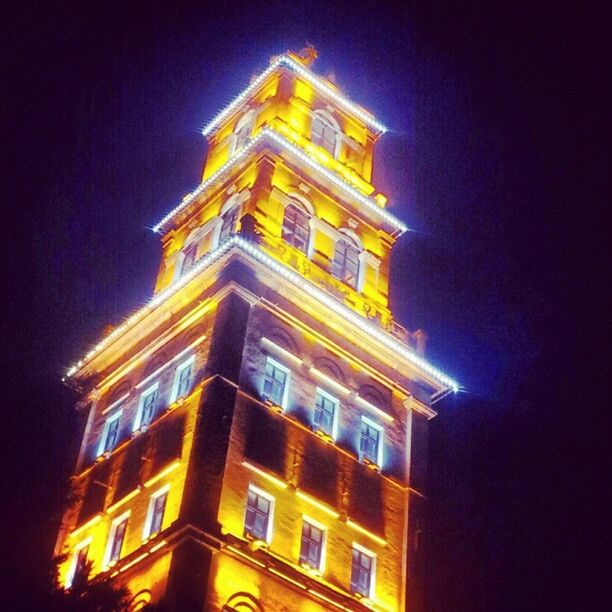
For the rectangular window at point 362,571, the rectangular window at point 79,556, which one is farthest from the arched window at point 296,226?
the rectangular window at point 79,556

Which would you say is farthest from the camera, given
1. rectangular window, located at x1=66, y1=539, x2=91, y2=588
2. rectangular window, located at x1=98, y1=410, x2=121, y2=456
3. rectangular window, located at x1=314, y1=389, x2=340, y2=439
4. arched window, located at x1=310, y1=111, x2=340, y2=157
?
arched window, located at x1=310, y1=111, x2=340, y2=157

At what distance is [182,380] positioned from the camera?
3566 centimetres

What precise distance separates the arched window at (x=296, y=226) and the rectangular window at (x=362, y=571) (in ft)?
40.2

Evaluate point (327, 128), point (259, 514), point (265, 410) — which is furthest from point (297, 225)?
point (259, 514)

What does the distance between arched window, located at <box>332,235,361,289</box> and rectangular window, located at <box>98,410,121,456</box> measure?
32.2 ft

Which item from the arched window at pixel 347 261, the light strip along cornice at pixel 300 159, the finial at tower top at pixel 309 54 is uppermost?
the finial at tower top at pixel 309 54

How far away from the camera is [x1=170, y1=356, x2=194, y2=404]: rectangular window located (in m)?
35.1

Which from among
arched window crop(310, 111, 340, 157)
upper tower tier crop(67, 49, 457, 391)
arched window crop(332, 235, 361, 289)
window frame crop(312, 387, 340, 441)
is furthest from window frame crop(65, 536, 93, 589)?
arched window crop(310, 111, 340, 157)

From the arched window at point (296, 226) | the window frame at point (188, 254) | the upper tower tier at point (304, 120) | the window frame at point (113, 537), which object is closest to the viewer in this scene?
the window frame at point (113, 537)

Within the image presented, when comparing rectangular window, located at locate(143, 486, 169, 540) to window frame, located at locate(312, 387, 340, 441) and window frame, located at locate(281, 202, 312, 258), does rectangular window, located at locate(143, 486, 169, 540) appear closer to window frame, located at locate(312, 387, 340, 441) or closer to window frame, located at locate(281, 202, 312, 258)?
window frame, located at locate(312, 387, 340, 441)

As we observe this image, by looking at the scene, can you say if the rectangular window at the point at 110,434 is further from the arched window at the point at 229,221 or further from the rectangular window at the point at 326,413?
the arched window at the point at 229,221

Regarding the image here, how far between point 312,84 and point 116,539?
23.8 meters

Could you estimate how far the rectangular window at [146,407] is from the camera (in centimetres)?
3606

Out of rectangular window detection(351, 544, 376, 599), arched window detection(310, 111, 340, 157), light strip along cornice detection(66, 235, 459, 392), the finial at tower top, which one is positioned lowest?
rectangular window detection(351, 544, 376, 599)
